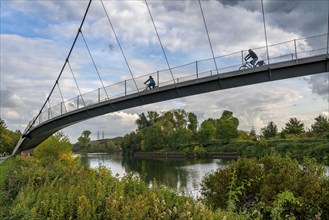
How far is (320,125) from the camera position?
6919 cm

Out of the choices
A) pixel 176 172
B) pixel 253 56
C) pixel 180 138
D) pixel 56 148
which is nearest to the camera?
pixel 253 56

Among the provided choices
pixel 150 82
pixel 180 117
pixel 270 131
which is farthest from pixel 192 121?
pixel 150 82

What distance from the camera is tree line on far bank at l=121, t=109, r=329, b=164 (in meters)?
59.8

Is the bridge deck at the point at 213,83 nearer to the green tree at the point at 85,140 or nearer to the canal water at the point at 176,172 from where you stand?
the canal water at the point at 176,172

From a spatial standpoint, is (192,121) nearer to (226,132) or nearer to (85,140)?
(226,132)

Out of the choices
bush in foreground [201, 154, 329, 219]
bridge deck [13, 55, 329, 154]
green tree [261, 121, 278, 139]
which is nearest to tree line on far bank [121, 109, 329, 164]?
green tree [261, 121, 278, 139]

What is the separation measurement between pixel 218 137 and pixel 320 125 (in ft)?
77.9

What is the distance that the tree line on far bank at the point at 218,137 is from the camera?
59812 mm

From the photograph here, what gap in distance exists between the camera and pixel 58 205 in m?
7.25

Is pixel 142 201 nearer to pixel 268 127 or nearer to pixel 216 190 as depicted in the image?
pixel 216 190

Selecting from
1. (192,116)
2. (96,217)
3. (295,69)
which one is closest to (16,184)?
(96,217)

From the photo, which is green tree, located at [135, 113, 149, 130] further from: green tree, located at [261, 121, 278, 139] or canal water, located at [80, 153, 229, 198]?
canal water, located at [80, 153, 229, 198]

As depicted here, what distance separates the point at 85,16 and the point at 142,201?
36.8 metres

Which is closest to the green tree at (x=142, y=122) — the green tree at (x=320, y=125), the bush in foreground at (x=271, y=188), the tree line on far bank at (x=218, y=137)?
the tree line on far bank at (x=218, y=137)
